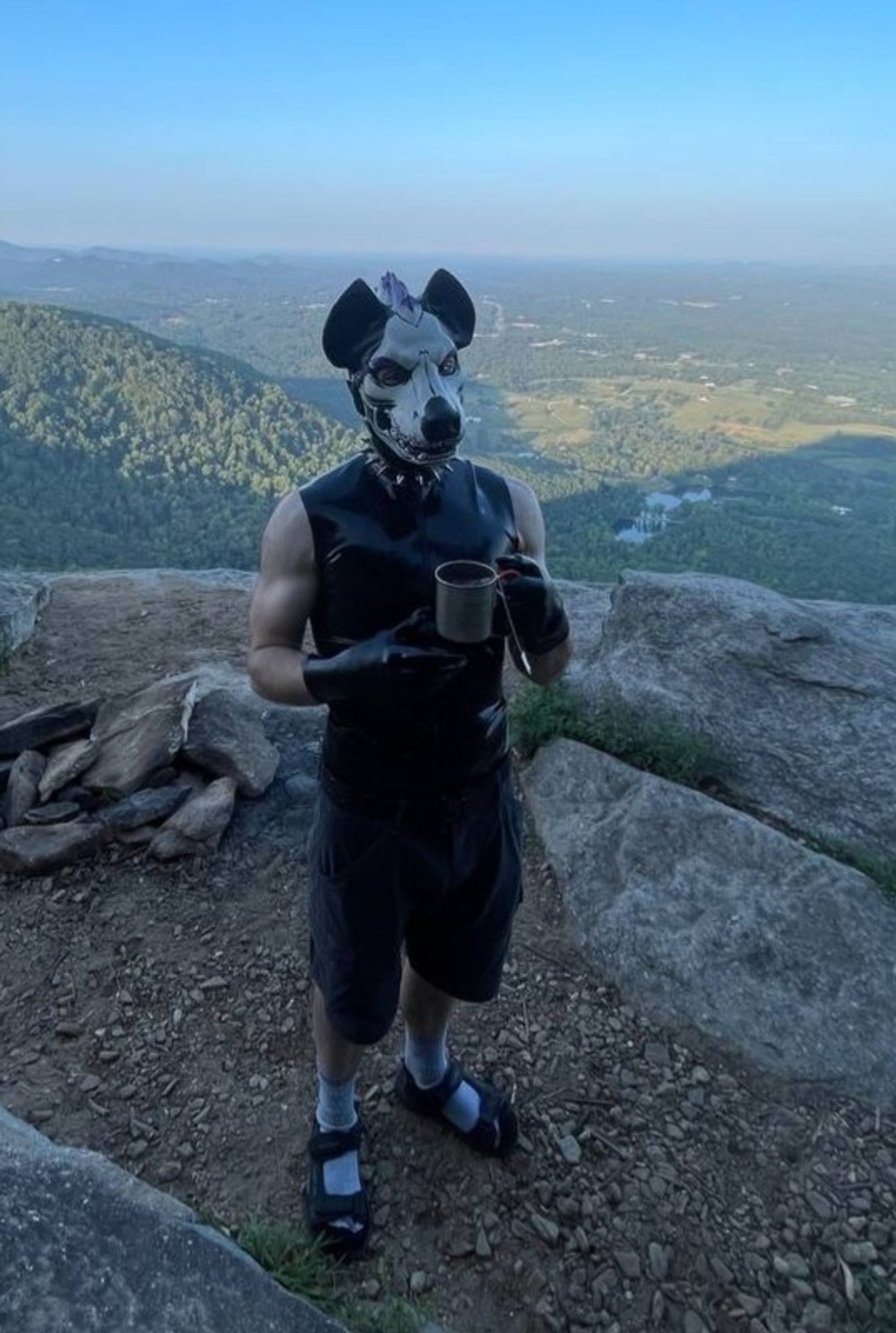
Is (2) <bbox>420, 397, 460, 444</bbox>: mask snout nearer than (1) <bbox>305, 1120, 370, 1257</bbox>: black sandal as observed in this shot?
Yes

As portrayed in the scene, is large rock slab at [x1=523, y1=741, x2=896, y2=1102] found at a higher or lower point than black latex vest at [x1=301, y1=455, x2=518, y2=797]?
lower

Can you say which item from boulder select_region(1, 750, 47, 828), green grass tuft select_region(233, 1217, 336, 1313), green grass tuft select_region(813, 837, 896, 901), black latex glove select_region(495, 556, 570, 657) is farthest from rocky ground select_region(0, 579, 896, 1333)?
black latex glove select_region(495, 556, 570, 657)

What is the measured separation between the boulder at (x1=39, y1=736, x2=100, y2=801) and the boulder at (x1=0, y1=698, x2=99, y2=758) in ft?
0.48

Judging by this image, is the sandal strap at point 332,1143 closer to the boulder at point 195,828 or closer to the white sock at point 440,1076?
the white sock at point 440,1076

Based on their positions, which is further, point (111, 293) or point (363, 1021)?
point (111, 293)

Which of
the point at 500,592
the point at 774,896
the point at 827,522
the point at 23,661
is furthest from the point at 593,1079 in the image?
the point at 827,522

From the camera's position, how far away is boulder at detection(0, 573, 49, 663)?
7.06 meters

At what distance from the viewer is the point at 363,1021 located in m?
2.78

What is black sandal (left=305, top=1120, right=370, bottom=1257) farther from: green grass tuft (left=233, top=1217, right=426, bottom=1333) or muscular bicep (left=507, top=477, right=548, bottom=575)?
muscular bicep (left=507, top=477, right=548, bottom=575)

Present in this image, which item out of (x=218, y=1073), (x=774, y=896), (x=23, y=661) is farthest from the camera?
(x=23, y=661)

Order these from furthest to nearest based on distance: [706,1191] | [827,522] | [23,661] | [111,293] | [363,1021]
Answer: [111,293] < [827,522] < [23,661] < [706,1191] < [363,1021]

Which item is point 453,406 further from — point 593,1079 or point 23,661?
point 23,661

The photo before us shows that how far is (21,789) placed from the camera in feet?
16.6

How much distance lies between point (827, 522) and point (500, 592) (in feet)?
166
